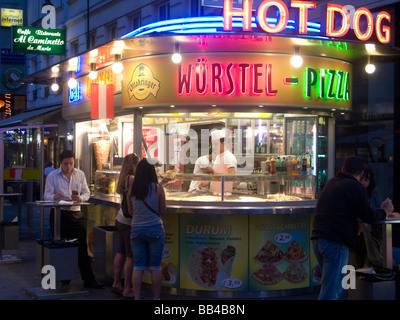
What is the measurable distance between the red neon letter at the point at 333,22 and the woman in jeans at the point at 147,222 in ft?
9.70

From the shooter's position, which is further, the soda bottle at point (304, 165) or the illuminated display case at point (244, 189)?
the soda bottle at point (304, 165)

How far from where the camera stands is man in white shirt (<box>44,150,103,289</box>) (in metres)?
8.70

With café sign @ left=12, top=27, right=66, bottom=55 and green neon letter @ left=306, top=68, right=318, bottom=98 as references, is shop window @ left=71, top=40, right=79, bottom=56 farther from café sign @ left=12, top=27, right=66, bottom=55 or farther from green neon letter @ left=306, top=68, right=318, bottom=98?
green neon letter @ left=306, top=68, right=318, bottom=98

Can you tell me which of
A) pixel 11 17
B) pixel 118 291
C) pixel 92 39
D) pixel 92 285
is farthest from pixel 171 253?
pixel 11 17

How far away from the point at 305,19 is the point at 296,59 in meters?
0.69

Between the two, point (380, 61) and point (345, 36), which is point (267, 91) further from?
point (380, 61)

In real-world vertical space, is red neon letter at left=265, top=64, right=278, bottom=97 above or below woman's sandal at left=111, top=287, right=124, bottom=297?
above

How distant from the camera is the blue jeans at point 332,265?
236 inches

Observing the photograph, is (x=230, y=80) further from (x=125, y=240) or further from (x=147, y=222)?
(x=125, y=240)

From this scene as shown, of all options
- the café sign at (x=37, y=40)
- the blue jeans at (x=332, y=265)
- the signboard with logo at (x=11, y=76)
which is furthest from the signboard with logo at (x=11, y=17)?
the blue jeans at (x=332, y=265)

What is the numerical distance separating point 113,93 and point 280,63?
10.0 feet

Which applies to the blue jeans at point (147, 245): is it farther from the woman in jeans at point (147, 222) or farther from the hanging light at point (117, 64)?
the hanging light at point (117, 64)

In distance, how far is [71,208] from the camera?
28.7ft

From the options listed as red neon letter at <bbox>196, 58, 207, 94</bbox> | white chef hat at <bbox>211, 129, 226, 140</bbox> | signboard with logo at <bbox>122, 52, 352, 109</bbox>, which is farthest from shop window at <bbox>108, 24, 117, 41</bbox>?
red neon letter at <bbox>196, 58, 207, 94</bbox>
